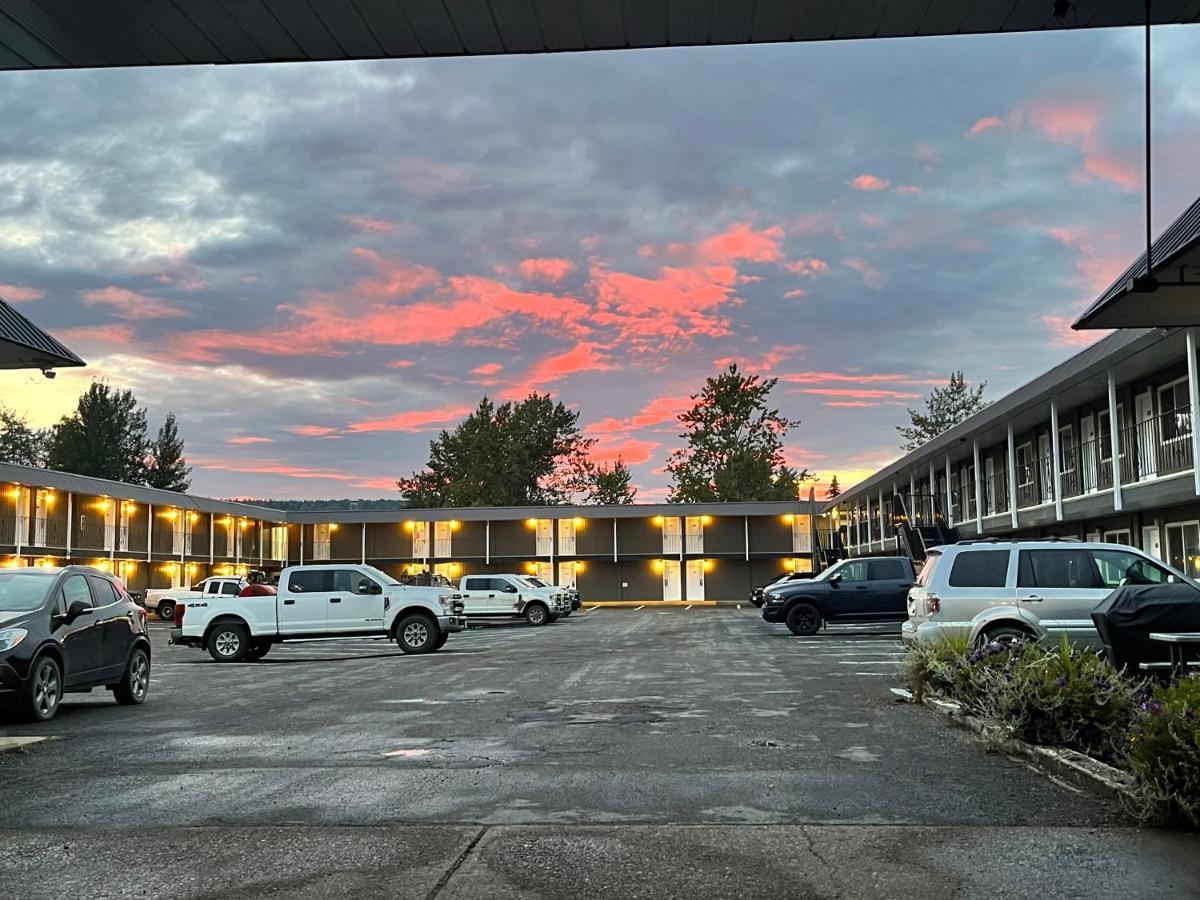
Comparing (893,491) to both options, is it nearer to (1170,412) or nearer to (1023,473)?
(1023,473)

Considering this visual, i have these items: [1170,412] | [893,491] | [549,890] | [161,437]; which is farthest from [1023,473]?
[161,437]

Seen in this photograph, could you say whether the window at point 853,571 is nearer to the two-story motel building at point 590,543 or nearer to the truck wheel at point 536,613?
the truck wheel at point 536,613

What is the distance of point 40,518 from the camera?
4369cm

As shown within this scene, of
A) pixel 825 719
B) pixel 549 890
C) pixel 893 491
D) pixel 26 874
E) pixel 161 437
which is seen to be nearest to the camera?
pixel 549 890

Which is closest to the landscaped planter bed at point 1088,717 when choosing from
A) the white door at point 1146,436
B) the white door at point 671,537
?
the white door at point 1146,436

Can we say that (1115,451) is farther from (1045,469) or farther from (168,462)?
(168,462)

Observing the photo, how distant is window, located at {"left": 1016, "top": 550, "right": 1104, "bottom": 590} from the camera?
555 inches

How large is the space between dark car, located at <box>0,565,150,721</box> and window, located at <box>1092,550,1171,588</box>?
1206 cm

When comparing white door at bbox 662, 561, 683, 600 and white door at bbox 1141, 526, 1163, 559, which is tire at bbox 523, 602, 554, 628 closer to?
white door at bbox 1141, 526, 1163, 559

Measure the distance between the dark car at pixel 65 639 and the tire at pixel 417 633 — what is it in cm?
844

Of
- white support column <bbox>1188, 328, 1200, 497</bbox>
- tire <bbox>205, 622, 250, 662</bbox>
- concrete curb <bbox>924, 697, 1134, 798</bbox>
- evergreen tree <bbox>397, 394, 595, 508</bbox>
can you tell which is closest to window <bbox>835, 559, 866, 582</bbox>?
white support column <bbox>1188, 328, 1200, 497</bbox>

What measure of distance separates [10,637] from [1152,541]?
75.4 feet

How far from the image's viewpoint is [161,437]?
94.6 metres

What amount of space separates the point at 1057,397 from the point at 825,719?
16927 millimetres
